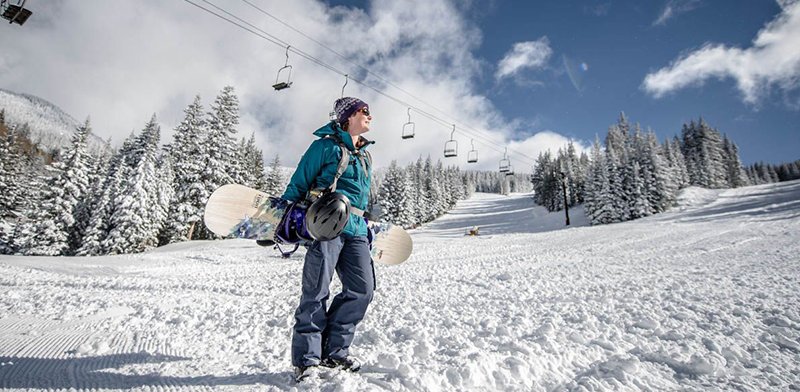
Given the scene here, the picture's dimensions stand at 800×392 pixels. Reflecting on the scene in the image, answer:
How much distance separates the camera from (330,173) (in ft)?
8.89

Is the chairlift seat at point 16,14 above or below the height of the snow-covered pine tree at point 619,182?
above

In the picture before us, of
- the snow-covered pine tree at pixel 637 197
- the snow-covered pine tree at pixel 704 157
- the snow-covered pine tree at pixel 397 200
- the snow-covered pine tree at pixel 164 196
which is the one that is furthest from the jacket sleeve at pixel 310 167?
the snow-covered pine tree at pixel 704 157

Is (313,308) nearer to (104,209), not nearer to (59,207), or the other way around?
(104,209)

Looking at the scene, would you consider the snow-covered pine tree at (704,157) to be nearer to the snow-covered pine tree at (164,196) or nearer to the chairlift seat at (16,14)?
the snow-covered pine tree at (164,196)

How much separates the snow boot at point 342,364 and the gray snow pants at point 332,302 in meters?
0.03

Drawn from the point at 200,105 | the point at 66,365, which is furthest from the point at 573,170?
the point at 66,365

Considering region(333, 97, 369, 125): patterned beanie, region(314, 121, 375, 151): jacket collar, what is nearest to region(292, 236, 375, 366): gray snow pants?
region(314, 121, 375, 151): jacket collar

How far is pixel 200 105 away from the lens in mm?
28297

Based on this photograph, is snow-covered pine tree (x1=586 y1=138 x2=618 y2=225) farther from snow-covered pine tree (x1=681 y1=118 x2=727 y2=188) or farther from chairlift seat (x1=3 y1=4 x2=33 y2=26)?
chairlift seat (x1=3 y1=4 x2=33 y2=26)

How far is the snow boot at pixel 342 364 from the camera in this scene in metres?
2.60

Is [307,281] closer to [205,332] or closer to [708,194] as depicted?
[205,332]

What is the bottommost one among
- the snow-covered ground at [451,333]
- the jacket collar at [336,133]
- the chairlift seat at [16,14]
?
the snow-covered ground at [451,333]

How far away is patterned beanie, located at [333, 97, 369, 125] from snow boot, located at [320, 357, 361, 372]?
202 cm

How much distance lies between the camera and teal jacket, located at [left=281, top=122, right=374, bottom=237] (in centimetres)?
271
